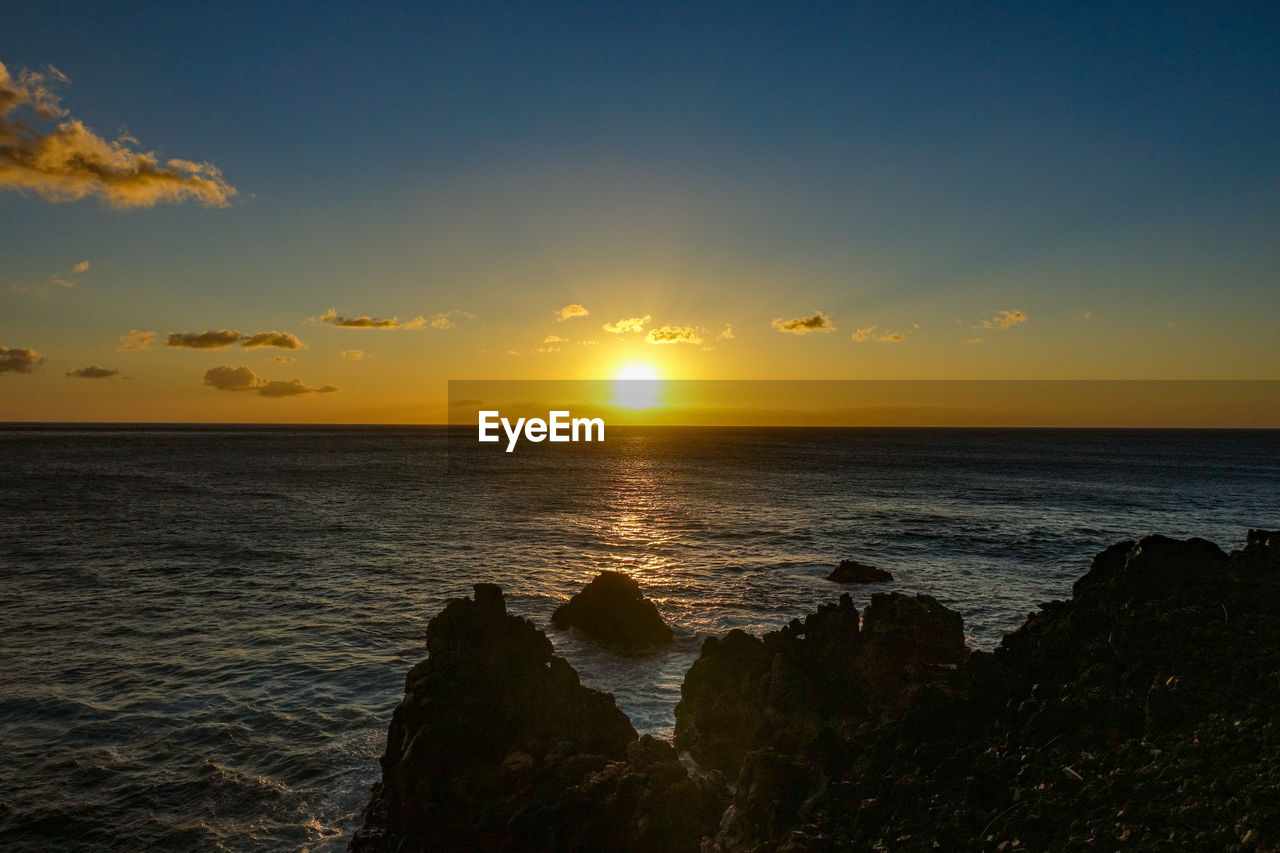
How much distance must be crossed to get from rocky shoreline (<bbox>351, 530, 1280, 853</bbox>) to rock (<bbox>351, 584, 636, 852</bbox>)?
0.05m

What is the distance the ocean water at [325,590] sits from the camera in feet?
52.3

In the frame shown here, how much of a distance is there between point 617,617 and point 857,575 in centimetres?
1489

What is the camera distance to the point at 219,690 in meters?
21.1

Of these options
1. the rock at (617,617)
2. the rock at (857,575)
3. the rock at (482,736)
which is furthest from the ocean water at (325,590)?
the rock at (482,736)

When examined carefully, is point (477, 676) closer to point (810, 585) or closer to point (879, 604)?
point (879, 604)

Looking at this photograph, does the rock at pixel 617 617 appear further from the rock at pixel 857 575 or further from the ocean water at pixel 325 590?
the rock at pixel 857 575

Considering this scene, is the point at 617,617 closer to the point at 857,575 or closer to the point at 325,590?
the point at 857,575

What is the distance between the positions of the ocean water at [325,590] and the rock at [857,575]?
832 mm

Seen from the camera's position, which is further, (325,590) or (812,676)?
(325,590)

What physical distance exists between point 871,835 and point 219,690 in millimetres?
20048

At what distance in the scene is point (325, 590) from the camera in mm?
33812

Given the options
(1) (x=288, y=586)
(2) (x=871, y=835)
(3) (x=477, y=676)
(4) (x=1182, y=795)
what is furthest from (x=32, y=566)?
Result: (4) (x=1182, y=795)

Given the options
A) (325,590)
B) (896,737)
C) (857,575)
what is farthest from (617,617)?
(325,590)

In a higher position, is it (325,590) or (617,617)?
(617,617)
